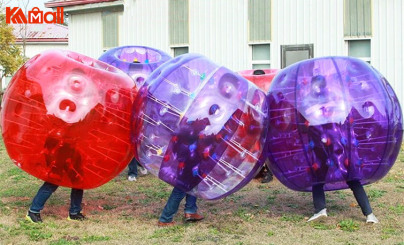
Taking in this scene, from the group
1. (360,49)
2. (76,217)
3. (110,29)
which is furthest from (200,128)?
(110,29)

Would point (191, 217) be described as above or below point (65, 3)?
below

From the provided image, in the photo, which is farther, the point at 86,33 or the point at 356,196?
the point at 86,33

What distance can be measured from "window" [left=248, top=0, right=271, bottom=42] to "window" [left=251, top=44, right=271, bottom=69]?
0.25 meters

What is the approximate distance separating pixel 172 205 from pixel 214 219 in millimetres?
669

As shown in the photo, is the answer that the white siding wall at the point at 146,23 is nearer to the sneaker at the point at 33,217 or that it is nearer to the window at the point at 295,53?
the window at the point at 295,53

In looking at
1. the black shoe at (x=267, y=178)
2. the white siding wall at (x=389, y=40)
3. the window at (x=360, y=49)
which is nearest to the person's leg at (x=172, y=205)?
A: the black shoe at (x=267, y=178)

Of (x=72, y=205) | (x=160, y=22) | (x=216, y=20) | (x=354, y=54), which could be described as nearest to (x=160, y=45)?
(x=160, y=22)

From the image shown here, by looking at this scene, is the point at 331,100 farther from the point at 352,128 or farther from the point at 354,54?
the point at 354,54

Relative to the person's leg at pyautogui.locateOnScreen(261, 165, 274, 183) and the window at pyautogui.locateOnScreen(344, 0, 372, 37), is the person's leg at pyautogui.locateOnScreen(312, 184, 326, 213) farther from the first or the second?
the window at pyautogui.locateOnScreen(344, 0, 372, 37)

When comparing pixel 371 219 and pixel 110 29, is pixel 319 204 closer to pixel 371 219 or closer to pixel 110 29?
pixel 371 219

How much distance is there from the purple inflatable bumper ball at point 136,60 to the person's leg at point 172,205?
269 centimetres

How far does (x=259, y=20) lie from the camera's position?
56.2 feet

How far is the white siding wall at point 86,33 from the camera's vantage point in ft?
68.3

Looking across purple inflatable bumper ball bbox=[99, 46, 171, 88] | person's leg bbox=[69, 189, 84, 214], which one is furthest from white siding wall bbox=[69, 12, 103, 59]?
person's leg bbox=[69, 189, 84, 214]
